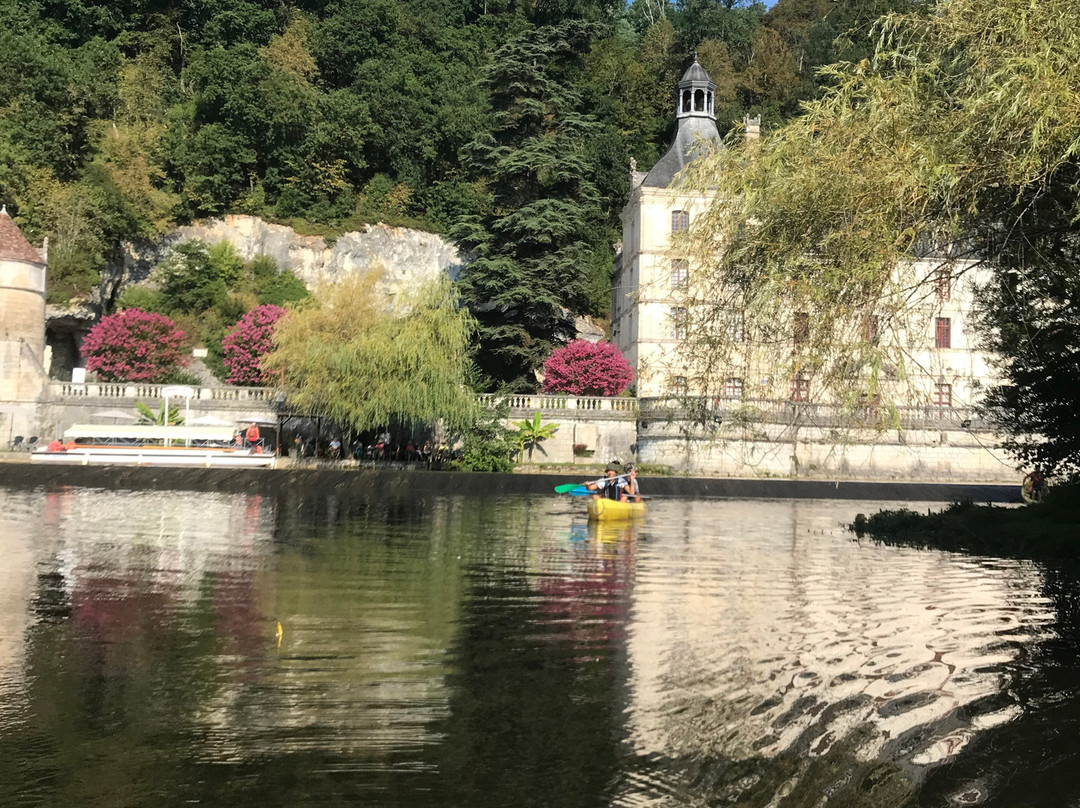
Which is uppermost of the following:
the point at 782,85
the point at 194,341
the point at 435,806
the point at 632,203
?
the point at 782,85

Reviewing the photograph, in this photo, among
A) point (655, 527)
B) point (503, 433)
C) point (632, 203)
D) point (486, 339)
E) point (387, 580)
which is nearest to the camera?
point (387, 580)

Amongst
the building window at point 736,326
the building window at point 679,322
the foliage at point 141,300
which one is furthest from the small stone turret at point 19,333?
the building window at point 736,326

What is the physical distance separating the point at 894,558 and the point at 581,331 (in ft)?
140

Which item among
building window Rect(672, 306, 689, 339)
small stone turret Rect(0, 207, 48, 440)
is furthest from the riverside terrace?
building window Rect(672, 306, 689, 339)

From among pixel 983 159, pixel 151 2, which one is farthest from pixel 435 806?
pixel 151 2

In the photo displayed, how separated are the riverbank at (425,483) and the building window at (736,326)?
24.4 meters

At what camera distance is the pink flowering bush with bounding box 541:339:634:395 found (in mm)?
51031

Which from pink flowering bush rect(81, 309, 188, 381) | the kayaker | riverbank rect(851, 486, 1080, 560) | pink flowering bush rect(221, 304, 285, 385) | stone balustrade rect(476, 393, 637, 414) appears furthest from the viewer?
pink flowering bush rect(221, 304, 285, 385)

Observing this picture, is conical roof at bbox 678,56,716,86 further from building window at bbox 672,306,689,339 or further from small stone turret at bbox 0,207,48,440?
building window at bbox 672,306,689,339

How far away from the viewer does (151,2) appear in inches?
2744

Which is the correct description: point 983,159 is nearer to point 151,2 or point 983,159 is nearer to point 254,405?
point 254,405

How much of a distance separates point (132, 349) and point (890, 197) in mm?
44389

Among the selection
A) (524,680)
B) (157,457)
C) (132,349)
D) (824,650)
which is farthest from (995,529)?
(132,349)

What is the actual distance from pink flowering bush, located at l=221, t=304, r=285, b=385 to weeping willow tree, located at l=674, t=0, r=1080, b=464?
128ft
